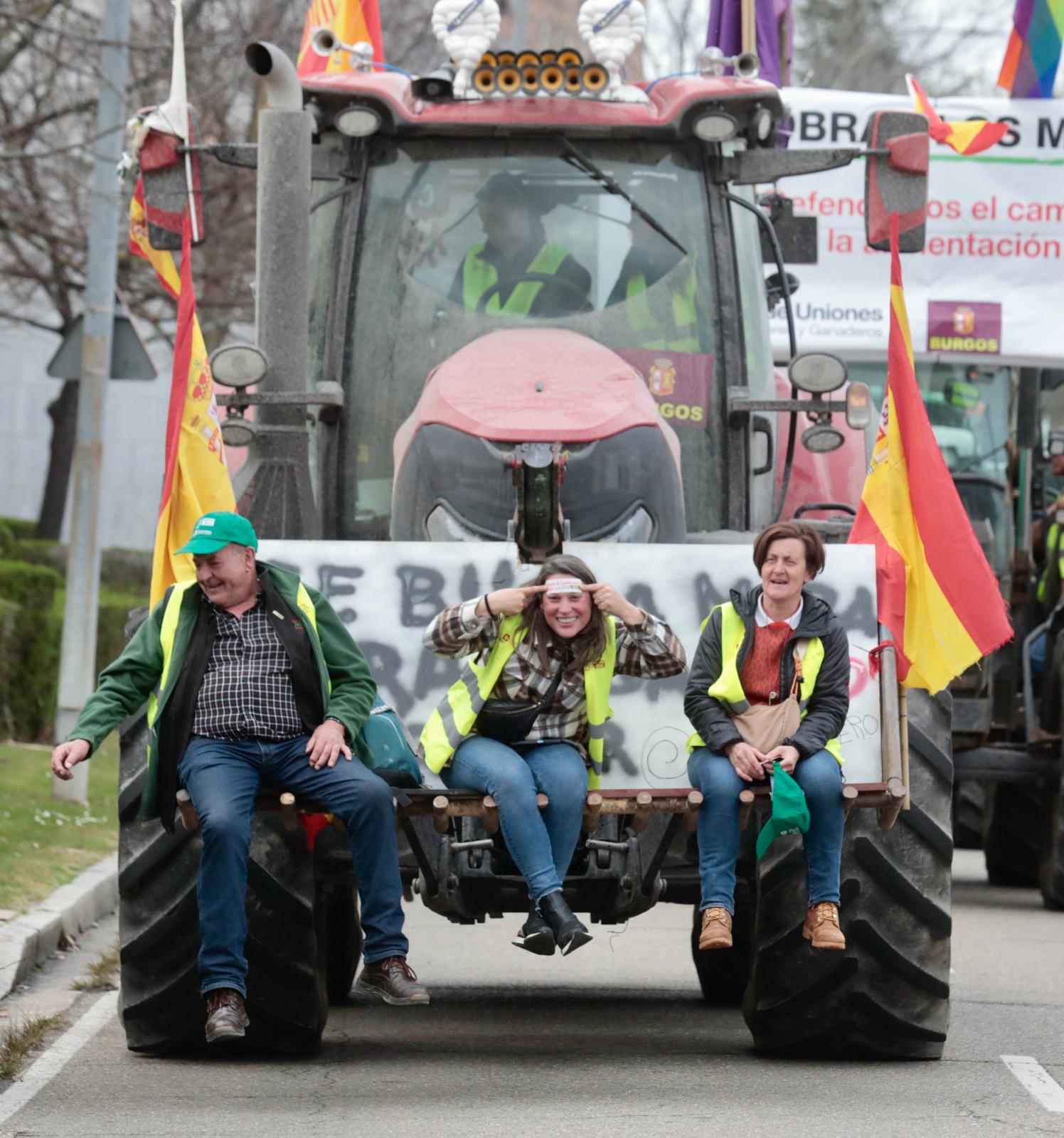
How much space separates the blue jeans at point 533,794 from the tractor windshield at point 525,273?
6.50ft

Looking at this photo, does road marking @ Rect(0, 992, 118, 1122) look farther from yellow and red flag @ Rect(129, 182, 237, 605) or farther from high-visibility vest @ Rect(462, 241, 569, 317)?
high-visibility vest @ Rect(462, 241, 569, 317)

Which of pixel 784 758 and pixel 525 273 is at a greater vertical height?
pixel 525 273

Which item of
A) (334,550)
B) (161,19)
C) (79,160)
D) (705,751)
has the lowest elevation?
(705,751)

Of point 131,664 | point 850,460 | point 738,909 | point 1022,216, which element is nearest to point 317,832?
point 131,664

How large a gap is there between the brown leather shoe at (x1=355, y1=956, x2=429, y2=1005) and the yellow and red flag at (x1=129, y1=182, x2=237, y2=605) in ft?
4.73

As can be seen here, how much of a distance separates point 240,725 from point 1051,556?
26.6ft

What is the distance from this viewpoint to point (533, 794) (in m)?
6.85

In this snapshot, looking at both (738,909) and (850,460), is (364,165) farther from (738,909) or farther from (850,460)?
(738,909)

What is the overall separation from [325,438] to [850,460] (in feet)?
8.12

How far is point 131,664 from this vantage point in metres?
7.12

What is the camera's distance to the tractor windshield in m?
8.81

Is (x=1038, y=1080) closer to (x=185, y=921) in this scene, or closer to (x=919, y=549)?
(x=919, y=549)

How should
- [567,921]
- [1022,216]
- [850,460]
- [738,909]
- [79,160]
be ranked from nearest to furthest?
[567,921] < [738,909] < [850,460] < [1022,216] < [79,160]

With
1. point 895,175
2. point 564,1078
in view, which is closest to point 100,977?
point 564,1078
